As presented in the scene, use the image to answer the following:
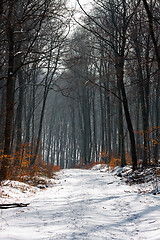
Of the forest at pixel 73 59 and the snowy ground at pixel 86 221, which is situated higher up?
the forest at pixel 73 59

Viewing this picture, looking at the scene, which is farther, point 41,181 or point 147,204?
point 41,181

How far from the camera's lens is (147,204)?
5.01m

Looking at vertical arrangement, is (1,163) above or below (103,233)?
above

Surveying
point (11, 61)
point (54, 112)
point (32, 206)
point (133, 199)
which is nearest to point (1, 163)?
point (32, 206)

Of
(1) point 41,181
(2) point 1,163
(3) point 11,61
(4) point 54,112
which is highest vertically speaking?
(4) point 54,112

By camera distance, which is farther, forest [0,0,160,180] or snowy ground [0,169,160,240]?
forest [0,0,160,180]

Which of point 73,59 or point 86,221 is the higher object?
point 73,59

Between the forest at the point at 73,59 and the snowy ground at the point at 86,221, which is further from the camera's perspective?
the forest at the point at 73,59

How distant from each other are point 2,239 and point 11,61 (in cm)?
641

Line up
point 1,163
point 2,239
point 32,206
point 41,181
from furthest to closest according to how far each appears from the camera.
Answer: point 41,181, point 1,163, point 32,206, point 2,239

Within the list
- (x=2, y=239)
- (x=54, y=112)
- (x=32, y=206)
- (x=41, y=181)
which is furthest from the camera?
(x=54, y=112)

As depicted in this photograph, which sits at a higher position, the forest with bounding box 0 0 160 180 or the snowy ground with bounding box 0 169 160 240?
the forest with bounding box 0 0 160 180

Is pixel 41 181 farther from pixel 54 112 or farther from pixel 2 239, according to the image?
pixel 54 112

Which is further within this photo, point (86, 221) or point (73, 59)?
point (73, 59)
